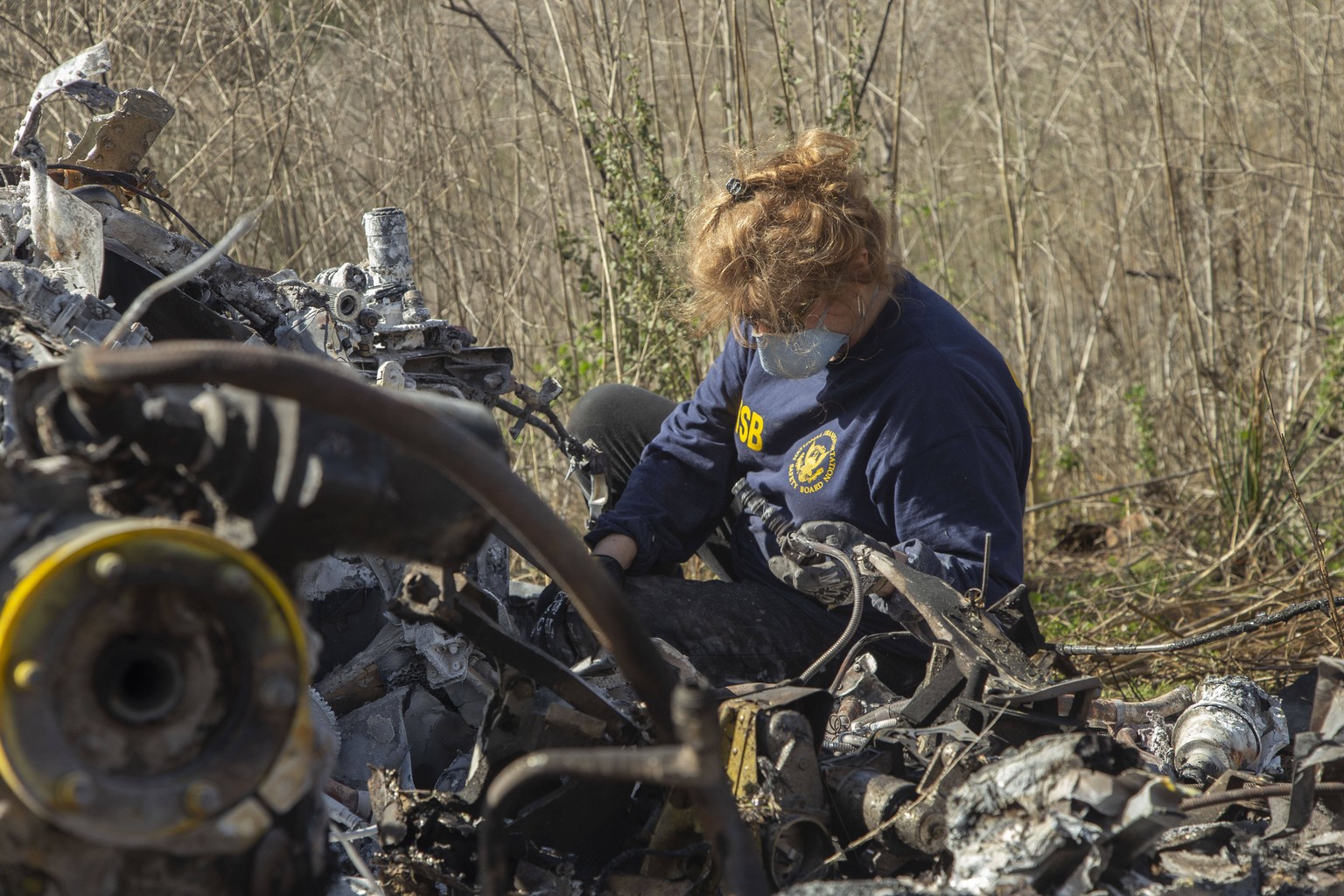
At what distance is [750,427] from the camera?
9.36 feet

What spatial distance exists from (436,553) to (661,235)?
2.79m

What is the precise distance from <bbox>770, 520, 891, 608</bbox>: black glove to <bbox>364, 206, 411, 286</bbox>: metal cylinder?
1.04 meters

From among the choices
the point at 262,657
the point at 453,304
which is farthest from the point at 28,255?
the point at 453,304

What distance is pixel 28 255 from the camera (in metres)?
2.07

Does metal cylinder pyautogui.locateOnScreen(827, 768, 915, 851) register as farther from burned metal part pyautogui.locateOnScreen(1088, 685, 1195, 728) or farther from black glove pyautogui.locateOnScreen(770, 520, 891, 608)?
burned metal part pyautogui.locateOnScreen(1088, 685, 1195, 728)

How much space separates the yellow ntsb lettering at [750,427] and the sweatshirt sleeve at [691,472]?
95 mm

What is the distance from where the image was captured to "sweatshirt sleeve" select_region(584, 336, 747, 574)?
294cm

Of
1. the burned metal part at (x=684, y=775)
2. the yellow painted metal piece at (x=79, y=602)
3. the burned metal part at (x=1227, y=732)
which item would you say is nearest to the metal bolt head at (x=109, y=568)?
the yellow painted metal piece at (x=79, y=602)

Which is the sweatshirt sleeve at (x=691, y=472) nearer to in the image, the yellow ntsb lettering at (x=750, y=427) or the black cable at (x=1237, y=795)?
the yellow ntsb lettering at (x=750, y=427)

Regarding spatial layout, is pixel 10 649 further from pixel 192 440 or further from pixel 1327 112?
pixel 1327 112

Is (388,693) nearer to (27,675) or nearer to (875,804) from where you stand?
(875,804)

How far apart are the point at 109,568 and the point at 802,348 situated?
1.76 m

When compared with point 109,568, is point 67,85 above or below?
above

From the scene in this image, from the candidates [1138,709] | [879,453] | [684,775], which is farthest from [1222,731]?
[684,775]
